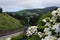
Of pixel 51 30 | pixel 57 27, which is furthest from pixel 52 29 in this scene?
pixel 57 27

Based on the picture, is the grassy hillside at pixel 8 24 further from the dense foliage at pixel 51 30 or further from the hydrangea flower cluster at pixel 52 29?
the hydrangea flower cluster at pixel 52 29

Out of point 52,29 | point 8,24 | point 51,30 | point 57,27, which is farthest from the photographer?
point 8,24

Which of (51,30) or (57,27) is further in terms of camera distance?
(51,30)

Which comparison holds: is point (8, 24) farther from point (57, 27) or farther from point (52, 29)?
point (57, 27)

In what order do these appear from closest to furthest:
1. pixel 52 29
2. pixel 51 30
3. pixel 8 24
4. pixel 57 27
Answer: pixel 57 27
pixel 52 29
pixel 51 30
pixel 8 24

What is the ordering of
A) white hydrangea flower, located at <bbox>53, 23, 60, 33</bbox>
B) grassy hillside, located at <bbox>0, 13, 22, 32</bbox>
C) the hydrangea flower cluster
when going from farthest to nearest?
grassy hillside, located at <bbox>0, 13, 22, 32</bbox> → the hydrangea flower cluster → white hydrangea flower, located at <bbox>53, 23, 60, 33</bbox>

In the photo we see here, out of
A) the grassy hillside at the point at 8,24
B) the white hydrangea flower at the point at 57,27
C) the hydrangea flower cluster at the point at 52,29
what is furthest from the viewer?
the grassy hillside at the point at 8,24

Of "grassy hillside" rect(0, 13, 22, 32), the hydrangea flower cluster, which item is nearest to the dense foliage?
the hydrangea flower cluster

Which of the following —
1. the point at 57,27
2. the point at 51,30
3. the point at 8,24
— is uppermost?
the point at 57,27

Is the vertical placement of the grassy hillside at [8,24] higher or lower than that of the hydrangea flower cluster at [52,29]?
lower

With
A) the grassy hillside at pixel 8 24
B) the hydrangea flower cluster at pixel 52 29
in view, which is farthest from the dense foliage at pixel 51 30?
the grassy hillside at pixel 8 24

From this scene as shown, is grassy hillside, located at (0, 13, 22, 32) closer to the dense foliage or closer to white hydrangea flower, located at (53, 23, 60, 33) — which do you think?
the dense foliage
